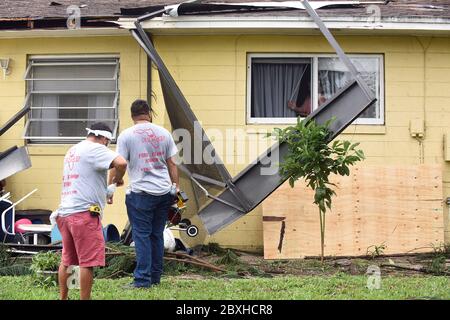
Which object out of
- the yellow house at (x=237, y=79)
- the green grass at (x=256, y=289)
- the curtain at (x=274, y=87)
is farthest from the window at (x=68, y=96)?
the green grass at (x=256, y=289)

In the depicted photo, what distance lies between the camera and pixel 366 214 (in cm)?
1065

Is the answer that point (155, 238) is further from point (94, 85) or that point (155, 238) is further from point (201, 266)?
point (94, 85)

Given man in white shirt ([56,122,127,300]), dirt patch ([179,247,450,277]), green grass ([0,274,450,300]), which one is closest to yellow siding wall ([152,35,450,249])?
dirt patch ([179,247,450,277])

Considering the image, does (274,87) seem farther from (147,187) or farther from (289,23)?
(147,187)

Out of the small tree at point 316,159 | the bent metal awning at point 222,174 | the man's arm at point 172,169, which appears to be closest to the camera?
the man's arm at point 172,169

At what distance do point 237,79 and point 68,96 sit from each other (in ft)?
8.41

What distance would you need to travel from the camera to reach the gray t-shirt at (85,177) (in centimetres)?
639

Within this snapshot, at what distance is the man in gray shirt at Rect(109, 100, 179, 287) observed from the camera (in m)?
7.34

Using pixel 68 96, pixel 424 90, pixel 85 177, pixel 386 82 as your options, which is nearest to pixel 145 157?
pixel 85 177

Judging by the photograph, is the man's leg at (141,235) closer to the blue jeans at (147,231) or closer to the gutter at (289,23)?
the blue jeans at (147,231)

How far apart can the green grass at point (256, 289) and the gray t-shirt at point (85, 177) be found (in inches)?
36.2

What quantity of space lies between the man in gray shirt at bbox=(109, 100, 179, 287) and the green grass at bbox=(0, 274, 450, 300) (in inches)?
10.9
